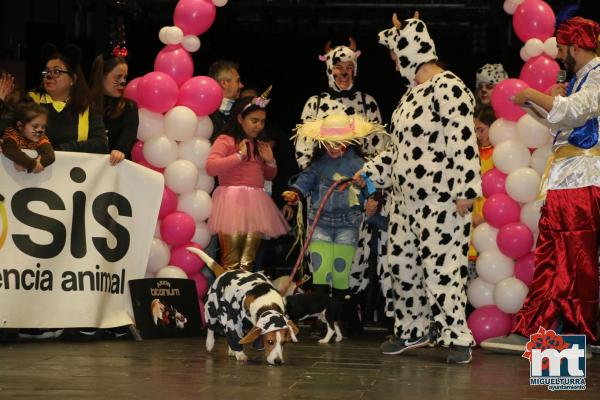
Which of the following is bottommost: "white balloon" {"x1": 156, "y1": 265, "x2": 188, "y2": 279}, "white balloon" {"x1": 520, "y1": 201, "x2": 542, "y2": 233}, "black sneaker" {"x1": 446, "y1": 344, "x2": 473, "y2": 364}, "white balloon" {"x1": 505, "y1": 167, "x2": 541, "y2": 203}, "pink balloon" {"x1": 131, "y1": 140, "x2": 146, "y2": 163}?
"black sneaker" {"x1": 446, "y1": 344, "x2": 473, "y2": 364}

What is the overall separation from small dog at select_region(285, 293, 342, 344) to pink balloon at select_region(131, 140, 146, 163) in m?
1.68

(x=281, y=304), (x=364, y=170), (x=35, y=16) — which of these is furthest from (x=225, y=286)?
(x=35, y=16)

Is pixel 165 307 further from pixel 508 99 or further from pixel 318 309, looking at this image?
pixel 508 99

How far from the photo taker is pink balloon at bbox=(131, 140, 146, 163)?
24.0 feet

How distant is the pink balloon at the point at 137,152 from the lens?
730 cm

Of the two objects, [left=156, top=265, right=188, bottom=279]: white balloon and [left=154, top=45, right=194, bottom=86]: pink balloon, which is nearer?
[left=156, top=265, right=188, bottom=279]: white balloon

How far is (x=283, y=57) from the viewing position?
13.7 metres

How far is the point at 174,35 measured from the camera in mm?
7297

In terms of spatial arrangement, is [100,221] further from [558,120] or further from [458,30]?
[458,30]

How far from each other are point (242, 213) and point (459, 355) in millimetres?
2098

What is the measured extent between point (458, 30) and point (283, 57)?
2.31m

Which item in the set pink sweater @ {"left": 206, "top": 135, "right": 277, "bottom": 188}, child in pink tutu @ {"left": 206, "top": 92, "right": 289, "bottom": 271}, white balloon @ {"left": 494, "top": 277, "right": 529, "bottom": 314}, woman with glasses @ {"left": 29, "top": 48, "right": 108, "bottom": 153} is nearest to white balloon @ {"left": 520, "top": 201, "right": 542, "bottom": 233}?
white balloon @ {"left": 494, "top": 277, "right": 529, "bottom": 314}

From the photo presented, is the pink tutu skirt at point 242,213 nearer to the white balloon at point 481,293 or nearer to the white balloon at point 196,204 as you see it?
the white balloon at point 196,204

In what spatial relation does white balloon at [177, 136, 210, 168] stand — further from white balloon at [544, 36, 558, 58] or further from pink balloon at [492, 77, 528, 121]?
white balloon at [544, 36, 558, 58]
